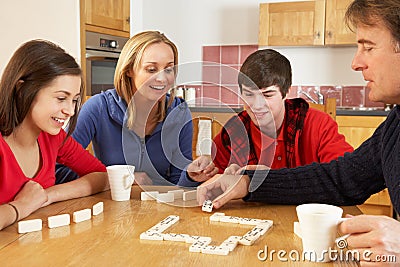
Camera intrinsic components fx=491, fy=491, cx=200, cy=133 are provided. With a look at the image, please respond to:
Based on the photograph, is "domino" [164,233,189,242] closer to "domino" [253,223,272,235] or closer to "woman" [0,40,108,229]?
"domino" [253,223,272,235]

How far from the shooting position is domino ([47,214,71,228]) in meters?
1.06

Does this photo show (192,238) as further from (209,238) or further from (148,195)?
(148,195)

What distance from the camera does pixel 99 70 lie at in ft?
11.8

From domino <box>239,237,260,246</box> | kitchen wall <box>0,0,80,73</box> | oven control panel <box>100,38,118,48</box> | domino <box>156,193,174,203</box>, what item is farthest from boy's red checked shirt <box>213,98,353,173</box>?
oven control panel <box>100,38,118,48</box>

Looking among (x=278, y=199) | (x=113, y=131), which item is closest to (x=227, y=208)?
(x=278, y=199)

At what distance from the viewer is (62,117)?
1.42 metres

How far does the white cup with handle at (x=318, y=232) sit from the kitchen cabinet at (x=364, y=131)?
107 inches

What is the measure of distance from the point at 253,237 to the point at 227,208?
284 mm

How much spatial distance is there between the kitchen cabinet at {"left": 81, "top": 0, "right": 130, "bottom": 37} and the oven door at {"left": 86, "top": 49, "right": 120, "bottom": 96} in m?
0.17

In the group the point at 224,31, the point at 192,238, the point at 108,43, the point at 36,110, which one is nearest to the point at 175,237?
the point at 192,238

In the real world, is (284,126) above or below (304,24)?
below

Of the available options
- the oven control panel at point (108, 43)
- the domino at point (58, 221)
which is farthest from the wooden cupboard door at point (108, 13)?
the domino at point (58, 221)

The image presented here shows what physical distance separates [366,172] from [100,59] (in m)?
2.59

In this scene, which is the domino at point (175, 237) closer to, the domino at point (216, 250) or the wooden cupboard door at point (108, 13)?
the domino at point (216, 250)
